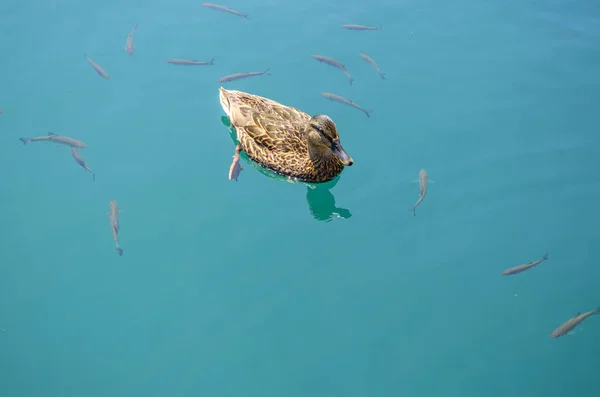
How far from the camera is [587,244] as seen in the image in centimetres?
572

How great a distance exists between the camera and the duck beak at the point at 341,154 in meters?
5.53

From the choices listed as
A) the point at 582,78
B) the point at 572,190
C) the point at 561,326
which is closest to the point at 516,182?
the point at 572,190

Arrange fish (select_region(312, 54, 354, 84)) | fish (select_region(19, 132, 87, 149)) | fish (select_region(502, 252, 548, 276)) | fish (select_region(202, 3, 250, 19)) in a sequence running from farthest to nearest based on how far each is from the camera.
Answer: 1. fish (select_region(202, 3, 250, 19))
2. fish (select_region(312, 54, 354, 84))
3. fish (select_region(19, 132, 87, 149))
4. fish (select_region(502, 252, 548, 276))

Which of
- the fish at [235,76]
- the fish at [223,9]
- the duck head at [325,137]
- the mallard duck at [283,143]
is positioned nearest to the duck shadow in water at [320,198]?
the mallard duck at [283,143]

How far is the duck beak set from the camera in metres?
5.53

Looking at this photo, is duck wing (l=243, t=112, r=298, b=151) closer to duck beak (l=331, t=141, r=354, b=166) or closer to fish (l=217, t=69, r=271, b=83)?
duck beak (l=331, t=141, r=354, b=166)

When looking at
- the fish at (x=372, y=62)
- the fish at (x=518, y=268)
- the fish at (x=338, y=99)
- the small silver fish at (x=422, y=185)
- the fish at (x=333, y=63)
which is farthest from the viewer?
the fish at (x=372, y=62)

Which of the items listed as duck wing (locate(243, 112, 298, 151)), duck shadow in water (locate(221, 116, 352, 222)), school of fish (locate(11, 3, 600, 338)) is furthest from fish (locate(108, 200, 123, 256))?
duck wing (locate(243, 112, 298, 151))

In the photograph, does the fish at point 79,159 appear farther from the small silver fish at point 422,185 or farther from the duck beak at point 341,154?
the small silver fish at point 422,185

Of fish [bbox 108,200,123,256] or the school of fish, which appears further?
fish [bbox 108,200,123,256]

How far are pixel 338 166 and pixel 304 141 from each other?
490 millimetres

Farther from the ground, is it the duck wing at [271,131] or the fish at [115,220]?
the duck wing at [271,131]

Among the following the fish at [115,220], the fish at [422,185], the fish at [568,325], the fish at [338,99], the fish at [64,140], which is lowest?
the fish at [115,220]

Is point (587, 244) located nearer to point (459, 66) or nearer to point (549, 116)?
point (549, 116)
